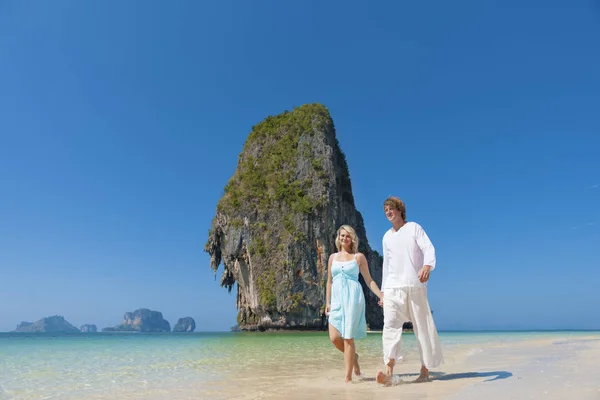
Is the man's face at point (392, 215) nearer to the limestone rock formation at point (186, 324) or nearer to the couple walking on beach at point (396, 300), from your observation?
the couple walking on beach at point (396, 300)

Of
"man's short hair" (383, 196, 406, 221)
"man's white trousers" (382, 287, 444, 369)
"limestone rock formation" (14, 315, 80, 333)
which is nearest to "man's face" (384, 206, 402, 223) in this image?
"man's short hair" (383, 196, 406, 221)

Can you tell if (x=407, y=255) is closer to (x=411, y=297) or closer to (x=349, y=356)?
(x=411, y=297)

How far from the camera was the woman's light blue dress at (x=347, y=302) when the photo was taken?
4324mm

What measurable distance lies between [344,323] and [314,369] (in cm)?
181

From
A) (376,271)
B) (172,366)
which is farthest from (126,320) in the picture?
(172,366)

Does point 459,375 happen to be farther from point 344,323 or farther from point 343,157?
point 343,157

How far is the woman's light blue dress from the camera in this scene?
432cm

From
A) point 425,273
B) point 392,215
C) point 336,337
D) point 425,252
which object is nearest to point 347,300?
point 336,337

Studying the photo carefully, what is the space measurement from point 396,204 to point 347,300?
1.19m

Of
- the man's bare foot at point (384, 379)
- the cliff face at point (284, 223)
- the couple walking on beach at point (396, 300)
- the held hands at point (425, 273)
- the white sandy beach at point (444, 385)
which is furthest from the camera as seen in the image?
the cliff face at point (284, 223)

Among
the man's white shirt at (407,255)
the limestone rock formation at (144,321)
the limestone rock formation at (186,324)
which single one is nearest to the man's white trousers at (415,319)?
the man's white shirt at (407,255)

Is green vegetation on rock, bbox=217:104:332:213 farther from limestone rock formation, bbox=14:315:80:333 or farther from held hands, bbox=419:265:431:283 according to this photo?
limestone rock formation, bbox=14:315:80:333

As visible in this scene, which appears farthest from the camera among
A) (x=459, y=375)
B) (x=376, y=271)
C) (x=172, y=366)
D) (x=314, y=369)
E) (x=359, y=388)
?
(x=376, y=271)

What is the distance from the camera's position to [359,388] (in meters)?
3.93
